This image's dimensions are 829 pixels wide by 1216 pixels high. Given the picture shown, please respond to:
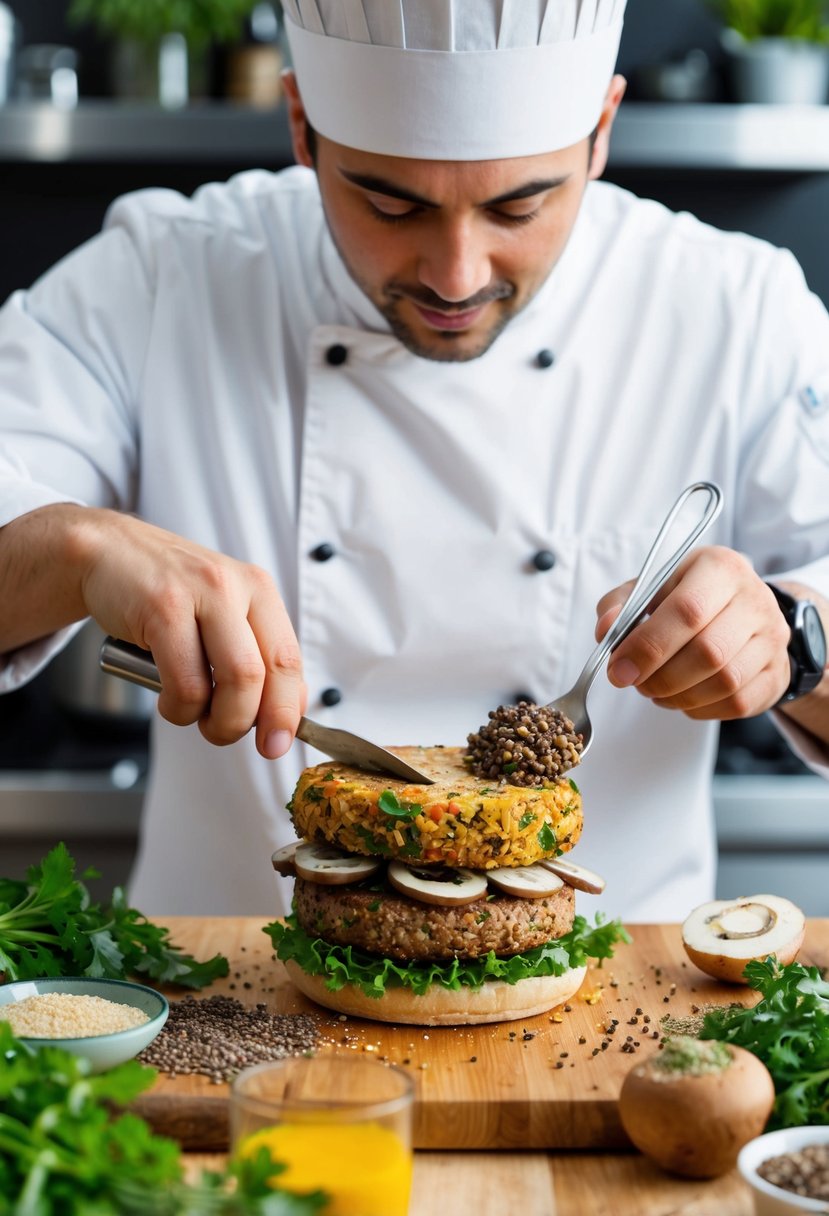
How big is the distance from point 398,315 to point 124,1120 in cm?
121

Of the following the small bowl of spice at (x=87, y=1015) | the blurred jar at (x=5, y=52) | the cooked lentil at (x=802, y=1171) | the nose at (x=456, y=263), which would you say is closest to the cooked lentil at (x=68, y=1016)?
the small bowl of spice at (x=87, y=1015)

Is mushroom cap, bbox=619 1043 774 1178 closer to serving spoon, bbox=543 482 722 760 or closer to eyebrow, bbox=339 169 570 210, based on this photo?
serving spoon, bbox=543 482 722 760

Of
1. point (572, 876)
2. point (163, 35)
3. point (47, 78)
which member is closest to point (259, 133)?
point (163, 35)

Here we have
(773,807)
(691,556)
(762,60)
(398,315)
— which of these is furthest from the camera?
(762,60)

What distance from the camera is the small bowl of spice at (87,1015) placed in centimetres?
128

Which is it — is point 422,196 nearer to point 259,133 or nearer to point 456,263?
point 456,263

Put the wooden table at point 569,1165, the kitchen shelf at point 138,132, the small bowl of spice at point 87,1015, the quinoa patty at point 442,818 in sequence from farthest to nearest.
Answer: the kitchen shelf at point 138,132 → the quinoa patty at point 442,818 → the small bowl of spice at point 87,1015 → the wooden table at point 569,1165

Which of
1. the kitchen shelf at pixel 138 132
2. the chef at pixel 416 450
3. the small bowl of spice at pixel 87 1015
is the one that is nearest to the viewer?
the small bowl of spice at pixel 87 1015

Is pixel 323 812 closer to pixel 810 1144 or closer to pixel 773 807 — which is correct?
pixel 810 1144

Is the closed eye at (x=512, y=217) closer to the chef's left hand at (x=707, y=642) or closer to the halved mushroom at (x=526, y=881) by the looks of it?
the chef's left hand at (x=707, y=642)

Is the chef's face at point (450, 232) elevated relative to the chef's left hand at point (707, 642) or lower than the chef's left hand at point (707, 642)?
elevated

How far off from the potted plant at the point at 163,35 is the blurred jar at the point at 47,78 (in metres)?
0.11

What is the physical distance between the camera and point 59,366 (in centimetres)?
222

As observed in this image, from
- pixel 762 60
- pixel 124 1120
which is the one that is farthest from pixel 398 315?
pixel 762 60
